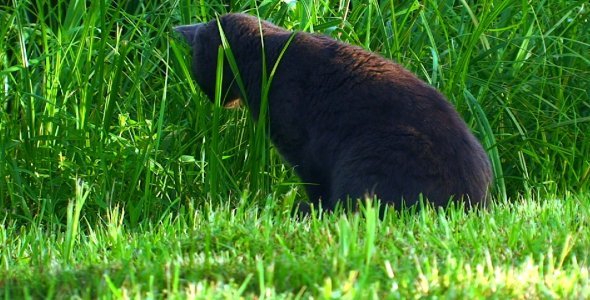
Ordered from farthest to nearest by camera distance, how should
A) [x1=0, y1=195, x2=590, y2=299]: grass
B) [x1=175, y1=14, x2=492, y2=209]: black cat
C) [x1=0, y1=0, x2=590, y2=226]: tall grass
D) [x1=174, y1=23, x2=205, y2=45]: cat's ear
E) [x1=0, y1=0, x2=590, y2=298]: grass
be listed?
[x1=174, y1=23, x2=205, y2=45]: cat's ear, [x1=0, y1=0, x2=590, y2=226]: tall grass, [x1=175, y1=14, x2=492, y2=209]: black cat, [x1=0, y1=0, x2=590, y2=298]: grass, [x1=0, y1=195, x2=590, y2=299]: grass

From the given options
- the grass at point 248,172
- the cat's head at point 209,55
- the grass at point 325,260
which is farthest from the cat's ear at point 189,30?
the grass at point 325,260

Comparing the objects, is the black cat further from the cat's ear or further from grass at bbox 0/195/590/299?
grass at bbox 0/195/590/299

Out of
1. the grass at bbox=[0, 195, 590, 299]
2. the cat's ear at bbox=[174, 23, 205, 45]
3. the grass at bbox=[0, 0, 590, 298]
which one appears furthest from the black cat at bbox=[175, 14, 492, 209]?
the grass at bbox=[0, 195, 590, 299]

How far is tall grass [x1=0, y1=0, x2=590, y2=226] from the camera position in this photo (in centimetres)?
448

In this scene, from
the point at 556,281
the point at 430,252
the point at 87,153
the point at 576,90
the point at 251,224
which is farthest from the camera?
the point at 576,90

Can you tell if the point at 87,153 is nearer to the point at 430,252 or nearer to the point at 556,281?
the point at 430,252

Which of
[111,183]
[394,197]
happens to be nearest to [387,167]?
[394,197]

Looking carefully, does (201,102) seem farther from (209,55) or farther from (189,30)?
(189,30)

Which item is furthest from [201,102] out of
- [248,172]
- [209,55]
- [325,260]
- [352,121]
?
[325,260]

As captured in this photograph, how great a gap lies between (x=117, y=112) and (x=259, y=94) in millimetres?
858

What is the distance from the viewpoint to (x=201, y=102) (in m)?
4.94

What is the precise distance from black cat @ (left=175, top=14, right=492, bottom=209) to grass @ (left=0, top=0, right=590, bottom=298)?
7.3 inches

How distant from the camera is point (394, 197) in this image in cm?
388

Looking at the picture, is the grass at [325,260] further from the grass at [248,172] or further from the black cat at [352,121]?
the black cat at [352,121]
